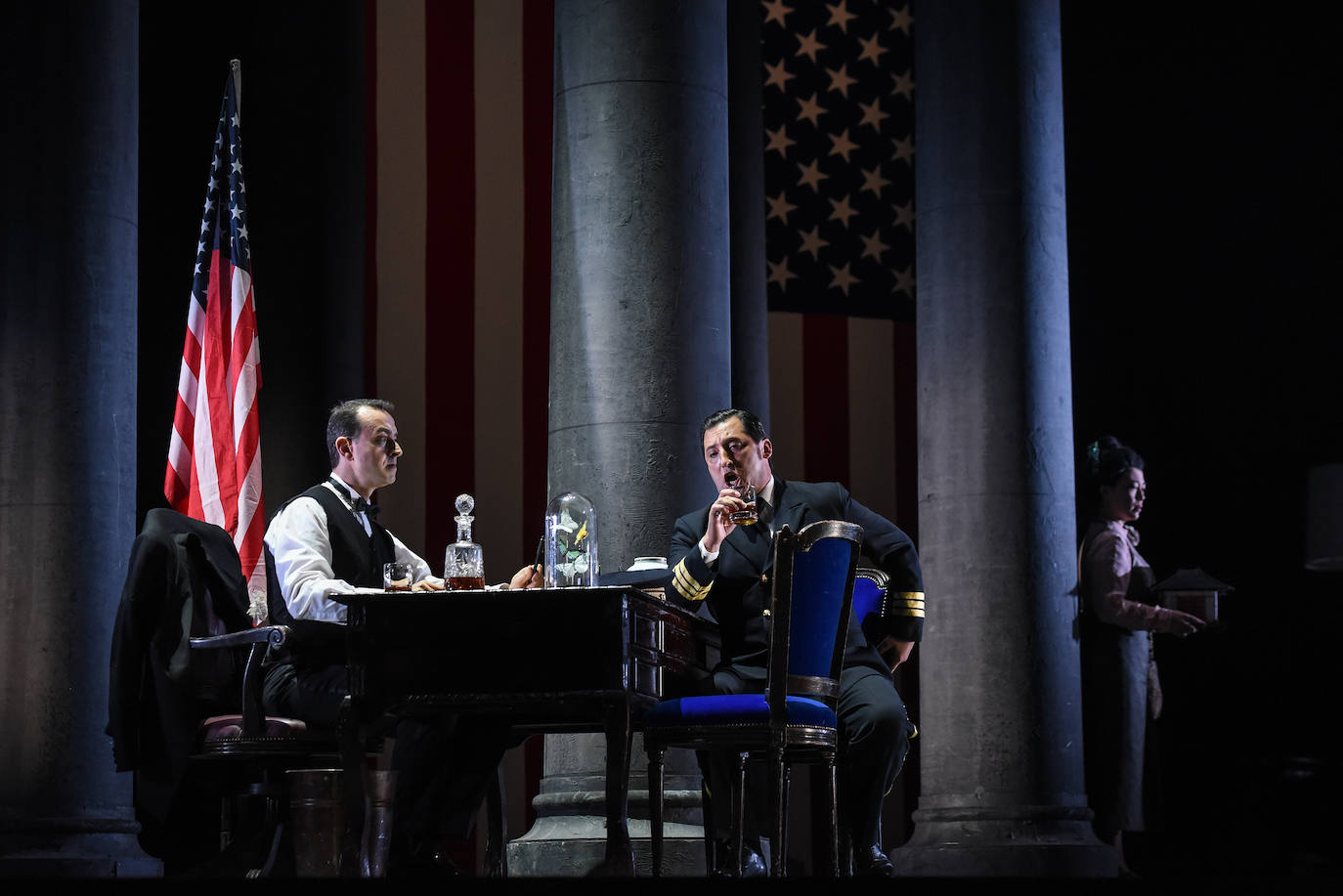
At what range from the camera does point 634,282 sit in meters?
6.31

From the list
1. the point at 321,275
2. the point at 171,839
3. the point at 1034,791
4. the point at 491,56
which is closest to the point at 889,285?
the point at 491,56

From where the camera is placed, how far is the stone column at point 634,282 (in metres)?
6.20

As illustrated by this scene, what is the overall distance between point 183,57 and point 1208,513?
6.56 m

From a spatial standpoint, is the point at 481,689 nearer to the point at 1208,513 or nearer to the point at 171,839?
the point at 171,839

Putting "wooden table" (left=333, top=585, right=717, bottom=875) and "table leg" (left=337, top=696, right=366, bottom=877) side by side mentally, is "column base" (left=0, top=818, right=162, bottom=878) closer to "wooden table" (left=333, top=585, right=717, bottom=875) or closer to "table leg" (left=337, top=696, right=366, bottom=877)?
"table leg" (left=337, top=696, right=366, bottom=877)

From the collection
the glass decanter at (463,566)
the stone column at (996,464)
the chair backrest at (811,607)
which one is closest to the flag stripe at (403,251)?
the stone column at (996,464)

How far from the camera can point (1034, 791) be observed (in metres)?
7.51

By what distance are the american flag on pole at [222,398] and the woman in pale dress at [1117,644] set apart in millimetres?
3509

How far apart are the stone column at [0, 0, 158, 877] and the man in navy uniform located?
2.17m

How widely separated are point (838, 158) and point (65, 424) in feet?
21.6

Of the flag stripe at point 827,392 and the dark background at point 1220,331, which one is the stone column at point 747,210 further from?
the dark background at point 1220,331

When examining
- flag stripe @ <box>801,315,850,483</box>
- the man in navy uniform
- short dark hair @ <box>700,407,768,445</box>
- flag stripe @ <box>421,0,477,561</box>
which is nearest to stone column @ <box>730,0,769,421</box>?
flag stripe @ <box>801,315,850,483</box>

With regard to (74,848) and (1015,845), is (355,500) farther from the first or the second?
(1015,845)

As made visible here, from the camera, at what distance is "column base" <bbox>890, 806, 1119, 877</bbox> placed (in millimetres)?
7359
